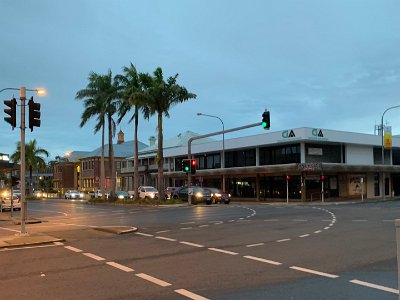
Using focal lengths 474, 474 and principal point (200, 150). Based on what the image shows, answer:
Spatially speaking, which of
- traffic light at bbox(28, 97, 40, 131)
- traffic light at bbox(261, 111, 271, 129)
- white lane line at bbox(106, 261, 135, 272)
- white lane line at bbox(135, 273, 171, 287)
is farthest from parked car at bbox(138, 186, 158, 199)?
white lane line at bbox(135, 273, 171, 287)

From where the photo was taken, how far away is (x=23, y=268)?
10.2m

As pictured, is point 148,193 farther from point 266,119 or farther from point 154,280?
point 154,280

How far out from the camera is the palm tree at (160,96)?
138 ft

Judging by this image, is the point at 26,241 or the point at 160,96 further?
the point at 160,96

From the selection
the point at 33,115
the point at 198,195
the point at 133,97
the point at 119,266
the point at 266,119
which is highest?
the point at 133,97

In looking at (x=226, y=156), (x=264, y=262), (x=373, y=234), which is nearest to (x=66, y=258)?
(x=264, y=262)

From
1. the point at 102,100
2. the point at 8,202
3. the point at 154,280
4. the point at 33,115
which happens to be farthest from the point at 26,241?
the point at 102,100

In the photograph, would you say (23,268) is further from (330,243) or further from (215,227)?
(215,227)

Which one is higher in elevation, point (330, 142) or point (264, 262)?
point (330, 142)

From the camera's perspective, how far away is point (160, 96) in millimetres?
42406

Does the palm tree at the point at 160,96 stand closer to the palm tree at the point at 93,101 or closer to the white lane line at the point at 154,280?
the palm tree at the point at 93,101

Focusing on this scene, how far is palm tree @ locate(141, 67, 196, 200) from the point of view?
42.0m

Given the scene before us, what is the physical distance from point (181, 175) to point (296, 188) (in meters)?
19.1

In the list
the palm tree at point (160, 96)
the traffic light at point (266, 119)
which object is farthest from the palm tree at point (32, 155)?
the traffic light at point (266, 119)
